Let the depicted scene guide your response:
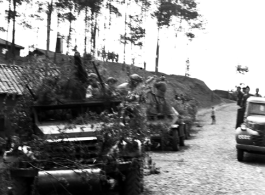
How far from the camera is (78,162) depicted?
6977 mm

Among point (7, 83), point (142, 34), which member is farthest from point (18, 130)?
point (142, 34)

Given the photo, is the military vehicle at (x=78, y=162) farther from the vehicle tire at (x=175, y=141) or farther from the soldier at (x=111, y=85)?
the vehicle tire at (x=175, y=141)

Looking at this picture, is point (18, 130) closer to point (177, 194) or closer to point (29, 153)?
point (29, 153)

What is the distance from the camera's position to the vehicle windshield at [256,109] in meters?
13.8

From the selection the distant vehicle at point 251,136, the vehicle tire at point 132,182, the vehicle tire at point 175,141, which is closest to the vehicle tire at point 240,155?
the distant vehicle at point 251,136

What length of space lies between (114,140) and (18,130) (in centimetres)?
203

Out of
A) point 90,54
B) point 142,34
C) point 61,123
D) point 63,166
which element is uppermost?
point 142,34

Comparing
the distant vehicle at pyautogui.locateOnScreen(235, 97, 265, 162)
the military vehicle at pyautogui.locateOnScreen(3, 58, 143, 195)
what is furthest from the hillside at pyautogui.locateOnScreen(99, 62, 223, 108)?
the military vehicle at pyautogui.locateOnScreen(3, 58, 143, 195)

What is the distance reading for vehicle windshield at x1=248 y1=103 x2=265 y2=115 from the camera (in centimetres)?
1382

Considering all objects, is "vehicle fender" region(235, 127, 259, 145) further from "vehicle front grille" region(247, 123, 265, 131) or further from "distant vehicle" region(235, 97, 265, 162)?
"vehicle front grille" region(247, 123, 265, 131)

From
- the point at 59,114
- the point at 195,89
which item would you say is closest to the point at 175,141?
the point at 59,114

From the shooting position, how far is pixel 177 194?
8.41 meters

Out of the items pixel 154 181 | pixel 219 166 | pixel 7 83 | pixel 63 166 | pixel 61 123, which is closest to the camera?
pixel 63 166

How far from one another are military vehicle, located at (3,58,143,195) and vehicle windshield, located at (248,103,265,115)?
705 centimetres
